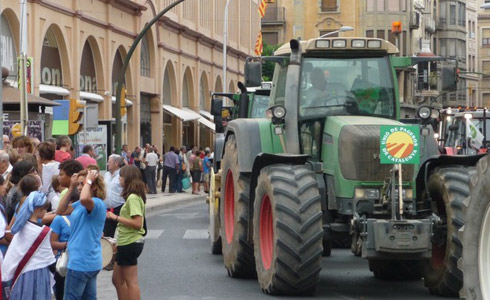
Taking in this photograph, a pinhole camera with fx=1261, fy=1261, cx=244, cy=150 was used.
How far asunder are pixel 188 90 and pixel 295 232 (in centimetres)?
5020

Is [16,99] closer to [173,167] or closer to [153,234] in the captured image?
[153,234]

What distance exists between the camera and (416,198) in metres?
14.3

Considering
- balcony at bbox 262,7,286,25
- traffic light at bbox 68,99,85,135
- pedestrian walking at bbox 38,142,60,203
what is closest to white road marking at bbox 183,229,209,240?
traffic light at bbox 68,99,85,135

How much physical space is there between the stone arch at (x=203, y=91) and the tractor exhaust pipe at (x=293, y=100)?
51.5 metres

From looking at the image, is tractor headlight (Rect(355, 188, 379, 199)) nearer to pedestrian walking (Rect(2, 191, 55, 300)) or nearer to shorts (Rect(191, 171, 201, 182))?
pedestrian walking (Rect(2, 191, 55, 300))

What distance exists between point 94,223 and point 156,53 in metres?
43.5

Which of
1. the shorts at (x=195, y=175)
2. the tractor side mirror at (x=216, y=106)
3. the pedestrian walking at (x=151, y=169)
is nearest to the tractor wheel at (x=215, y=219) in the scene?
the tractor side mirror at (x=216, y=106)

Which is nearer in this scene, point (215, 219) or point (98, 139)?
point (215, 219)

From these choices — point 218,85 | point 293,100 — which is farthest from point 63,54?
point 218,85

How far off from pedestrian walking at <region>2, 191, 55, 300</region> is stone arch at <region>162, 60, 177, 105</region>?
47.6m

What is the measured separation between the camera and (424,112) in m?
14.9

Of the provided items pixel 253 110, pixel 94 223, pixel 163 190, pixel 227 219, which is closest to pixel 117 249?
pixel 94 223

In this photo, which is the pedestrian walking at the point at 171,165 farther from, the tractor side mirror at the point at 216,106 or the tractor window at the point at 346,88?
the tractor window at the point at 346,88

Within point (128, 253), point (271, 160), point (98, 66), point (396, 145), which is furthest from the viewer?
point (98, 66)
